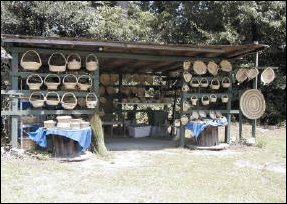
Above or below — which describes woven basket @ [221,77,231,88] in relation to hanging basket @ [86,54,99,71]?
below

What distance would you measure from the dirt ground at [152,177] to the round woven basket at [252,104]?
121 centimetres

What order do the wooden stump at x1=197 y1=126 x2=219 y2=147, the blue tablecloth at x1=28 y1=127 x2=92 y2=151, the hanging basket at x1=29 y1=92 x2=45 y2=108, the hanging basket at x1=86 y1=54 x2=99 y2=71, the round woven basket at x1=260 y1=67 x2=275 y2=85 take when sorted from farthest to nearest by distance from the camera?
the round woven basket at x1=260 y1=67 x2=275 y2=85 → the wooden stump at x1=197 y1=126 x2=219 y2=147 → the hanging basket at x1=86 y1=54 x2=99 y2=71 → the hanging basket at x1=29 y1=92 x2=45 y2=108 → the blue tablecloth at x1=28 y1=127 x2=92 y2=151

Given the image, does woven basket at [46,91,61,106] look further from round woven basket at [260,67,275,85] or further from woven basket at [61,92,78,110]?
round woven basket at [260,67,275,85]

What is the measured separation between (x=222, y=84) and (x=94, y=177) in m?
5.05

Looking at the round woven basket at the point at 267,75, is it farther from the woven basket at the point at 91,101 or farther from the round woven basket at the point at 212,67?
the woven basket at the point at 91,101

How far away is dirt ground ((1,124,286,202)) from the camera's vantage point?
250 inches

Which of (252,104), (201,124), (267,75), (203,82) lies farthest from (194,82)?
(267,75)

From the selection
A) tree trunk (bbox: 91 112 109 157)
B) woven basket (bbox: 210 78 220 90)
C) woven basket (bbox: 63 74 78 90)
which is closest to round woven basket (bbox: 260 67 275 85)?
woven basket (bbox: 210 78 220 90)

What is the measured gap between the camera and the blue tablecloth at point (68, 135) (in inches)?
346

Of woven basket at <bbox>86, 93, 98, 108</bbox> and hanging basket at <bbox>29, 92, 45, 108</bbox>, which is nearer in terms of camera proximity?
hanging basket at <bbox>29, 92, 45, 108</bbox>

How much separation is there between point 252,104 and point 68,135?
5091mm

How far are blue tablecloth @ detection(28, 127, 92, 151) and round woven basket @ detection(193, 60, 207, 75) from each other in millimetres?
3200

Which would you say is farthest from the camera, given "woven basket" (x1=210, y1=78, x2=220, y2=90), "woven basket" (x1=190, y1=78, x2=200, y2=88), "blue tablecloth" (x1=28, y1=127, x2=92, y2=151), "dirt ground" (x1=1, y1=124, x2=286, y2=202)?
"woven basket" (x1=210, y1=78, x2=220, y2=90)

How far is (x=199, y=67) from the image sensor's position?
35.9 feet
